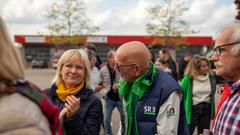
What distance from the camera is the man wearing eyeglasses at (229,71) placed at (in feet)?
7.29

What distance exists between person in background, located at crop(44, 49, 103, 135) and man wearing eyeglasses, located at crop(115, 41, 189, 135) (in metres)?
0.27

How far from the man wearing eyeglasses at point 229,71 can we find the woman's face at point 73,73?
1.27m

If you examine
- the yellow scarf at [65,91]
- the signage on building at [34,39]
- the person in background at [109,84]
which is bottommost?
the signage on building at [34,39]

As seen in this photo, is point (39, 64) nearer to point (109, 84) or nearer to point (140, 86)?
point (109, 84)

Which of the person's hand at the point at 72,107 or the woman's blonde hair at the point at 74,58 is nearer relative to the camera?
the person's hand at the point at 72,107

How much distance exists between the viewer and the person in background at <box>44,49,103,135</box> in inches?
114

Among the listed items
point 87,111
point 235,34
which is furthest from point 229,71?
point 87,111

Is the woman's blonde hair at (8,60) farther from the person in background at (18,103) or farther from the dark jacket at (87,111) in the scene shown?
the dark jacket at (87,111)

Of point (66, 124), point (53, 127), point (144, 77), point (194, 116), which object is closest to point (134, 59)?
point (144, 77)

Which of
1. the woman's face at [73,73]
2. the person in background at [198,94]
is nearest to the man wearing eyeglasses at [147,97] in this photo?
the woman's face at [73,73]

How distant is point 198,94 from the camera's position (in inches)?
259

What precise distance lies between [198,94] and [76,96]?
373 centimetres

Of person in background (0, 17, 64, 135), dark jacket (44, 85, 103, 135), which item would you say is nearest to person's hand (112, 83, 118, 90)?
dark jacket (44, 85, 103, 135)

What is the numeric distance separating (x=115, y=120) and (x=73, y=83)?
6.46 metres
